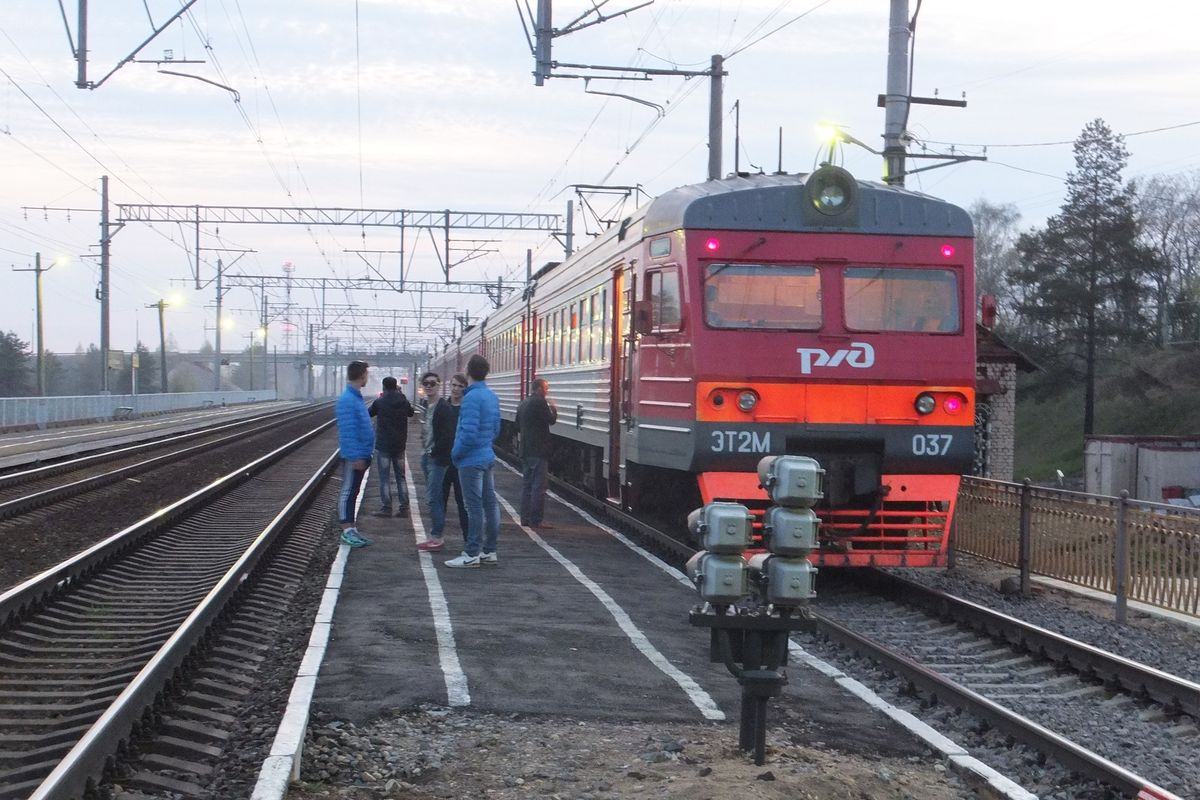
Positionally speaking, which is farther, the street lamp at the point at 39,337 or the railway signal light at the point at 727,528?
the street lamp at the point at 39,337

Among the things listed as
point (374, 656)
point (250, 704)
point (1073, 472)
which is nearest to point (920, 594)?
point (374, 656)

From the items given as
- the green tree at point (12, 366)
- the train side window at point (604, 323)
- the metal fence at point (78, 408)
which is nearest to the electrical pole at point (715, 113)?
the train side window at point (604, 323)

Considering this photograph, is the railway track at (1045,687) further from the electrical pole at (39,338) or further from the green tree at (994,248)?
the green tree at (994,248)

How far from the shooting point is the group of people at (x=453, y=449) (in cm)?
1123

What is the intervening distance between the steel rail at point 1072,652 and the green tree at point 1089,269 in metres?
45.1

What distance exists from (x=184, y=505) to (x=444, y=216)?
22.8 meters

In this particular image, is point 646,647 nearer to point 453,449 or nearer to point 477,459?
point 477,459

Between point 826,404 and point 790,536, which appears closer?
point 790,536

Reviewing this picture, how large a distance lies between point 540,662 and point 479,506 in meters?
3.71

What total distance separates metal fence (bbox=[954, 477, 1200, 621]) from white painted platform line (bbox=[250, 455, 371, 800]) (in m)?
5.82

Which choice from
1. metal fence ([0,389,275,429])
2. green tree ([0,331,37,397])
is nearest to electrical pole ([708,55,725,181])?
metal fence ([0,389,275,429])

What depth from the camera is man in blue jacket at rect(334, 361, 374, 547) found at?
500 inches

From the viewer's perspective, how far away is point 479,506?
1133 cm

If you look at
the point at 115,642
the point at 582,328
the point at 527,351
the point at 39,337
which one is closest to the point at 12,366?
the point at 39,337
